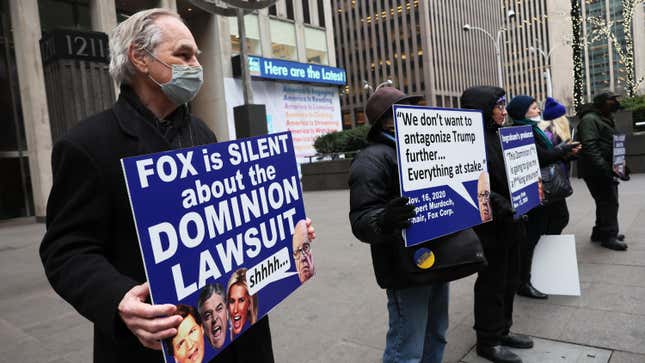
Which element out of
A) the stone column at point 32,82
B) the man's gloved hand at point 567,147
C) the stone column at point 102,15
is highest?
the stone column at point 102,15

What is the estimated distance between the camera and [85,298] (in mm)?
1304

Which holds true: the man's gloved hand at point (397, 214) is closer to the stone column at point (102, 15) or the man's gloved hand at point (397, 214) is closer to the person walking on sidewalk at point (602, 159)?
the person walking on sidewalk at point (602, 159)

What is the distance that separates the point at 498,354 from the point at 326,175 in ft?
45.6

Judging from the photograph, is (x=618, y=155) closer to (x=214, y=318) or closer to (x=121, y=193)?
(x=214, y=318)

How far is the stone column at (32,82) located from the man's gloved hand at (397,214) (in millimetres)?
15617

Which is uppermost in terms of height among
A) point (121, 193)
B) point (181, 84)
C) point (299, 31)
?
point (299, 31)

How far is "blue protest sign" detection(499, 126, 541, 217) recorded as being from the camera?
10.8 feet

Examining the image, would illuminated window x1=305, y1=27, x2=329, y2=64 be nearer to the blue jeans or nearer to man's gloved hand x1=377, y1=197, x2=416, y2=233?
the blue jeans

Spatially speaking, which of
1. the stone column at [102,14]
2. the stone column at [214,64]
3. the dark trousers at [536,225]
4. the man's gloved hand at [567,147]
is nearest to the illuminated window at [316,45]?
the stone column at [214,64]

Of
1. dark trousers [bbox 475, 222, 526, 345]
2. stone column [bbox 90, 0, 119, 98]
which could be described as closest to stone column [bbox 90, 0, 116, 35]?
stone column [bbox 90, 0, 119, 98]

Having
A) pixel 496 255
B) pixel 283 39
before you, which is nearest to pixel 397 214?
pixel 496 255

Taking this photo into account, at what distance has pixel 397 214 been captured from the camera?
212 cm

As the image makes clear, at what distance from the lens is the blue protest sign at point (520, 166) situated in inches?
130

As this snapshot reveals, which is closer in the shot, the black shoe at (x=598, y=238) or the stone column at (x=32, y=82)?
the black shoe at (x=598, y=238)
